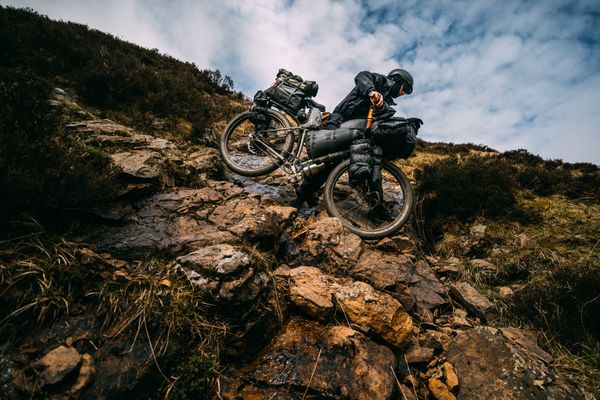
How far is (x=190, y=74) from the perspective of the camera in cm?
1201

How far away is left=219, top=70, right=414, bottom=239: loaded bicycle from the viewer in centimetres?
438

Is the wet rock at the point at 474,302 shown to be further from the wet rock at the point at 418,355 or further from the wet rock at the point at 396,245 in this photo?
the wet rock at the point at 418,355

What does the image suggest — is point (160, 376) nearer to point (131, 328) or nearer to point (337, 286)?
point (131, 328)

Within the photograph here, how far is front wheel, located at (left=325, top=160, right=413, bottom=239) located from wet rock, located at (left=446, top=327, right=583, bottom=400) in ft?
6.38

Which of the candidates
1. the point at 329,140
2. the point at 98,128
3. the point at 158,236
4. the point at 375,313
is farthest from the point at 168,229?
the point at 329,140

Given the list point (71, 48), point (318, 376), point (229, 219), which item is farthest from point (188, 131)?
point (318, 376)

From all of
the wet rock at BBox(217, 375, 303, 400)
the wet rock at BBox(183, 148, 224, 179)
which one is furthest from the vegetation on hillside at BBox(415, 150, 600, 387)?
the wet rock at BBox(183, 148, 224, 179)

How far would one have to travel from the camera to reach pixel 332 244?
3.39 m

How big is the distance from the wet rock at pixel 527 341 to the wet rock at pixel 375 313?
995 millimetres

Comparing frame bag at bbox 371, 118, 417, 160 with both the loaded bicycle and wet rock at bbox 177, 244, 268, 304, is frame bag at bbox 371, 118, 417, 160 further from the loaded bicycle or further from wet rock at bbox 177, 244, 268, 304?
wet rock at bbox 177, 244, 268, 304

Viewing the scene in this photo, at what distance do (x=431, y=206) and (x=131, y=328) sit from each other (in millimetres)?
5468

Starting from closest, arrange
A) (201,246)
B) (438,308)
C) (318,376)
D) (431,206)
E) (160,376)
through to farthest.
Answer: (160,376) < (318,376) < (201,246) < (438,308) < (431,206)

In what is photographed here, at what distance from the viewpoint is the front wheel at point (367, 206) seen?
4141mm

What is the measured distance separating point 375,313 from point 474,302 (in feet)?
5.24
